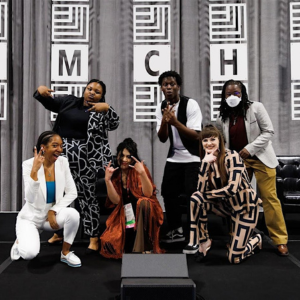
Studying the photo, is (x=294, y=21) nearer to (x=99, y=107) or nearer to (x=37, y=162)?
(x=99, y=107)

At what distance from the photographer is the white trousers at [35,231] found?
7.34 ft

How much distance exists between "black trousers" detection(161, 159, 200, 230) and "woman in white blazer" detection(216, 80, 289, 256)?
0.35 metres

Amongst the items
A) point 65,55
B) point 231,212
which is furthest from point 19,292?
point 65,55

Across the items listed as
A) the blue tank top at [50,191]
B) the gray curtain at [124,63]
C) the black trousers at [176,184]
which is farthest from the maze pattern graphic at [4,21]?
the black trousers at [176,184]

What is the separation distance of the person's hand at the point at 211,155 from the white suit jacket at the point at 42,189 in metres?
0.91

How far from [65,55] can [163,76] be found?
1953 millimetres

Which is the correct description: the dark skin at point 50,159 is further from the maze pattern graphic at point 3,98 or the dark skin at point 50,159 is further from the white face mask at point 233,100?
the maze pattern graphic at point 3,98

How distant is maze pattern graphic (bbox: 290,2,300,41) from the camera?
4.33 meters

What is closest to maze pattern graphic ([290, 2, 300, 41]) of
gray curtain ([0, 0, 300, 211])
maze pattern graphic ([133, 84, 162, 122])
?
gray curtain ([0, 0, 300, 211])

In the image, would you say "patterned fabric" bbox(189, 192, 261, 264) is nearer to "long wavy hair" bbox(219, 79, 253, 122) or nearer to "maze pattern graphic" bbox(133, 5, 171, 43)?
"long wavy hair" bbox(219, 79, 253, 122)

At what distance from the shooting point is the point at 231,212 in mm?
2465

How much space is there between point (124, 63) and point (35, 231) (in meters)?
2.54

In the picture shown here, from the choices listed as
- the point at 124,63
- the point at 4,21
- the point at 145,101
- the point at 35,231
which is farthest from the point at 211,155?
the point at 4,21

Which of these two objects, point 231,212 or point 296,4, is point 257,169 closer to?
point 231,212
